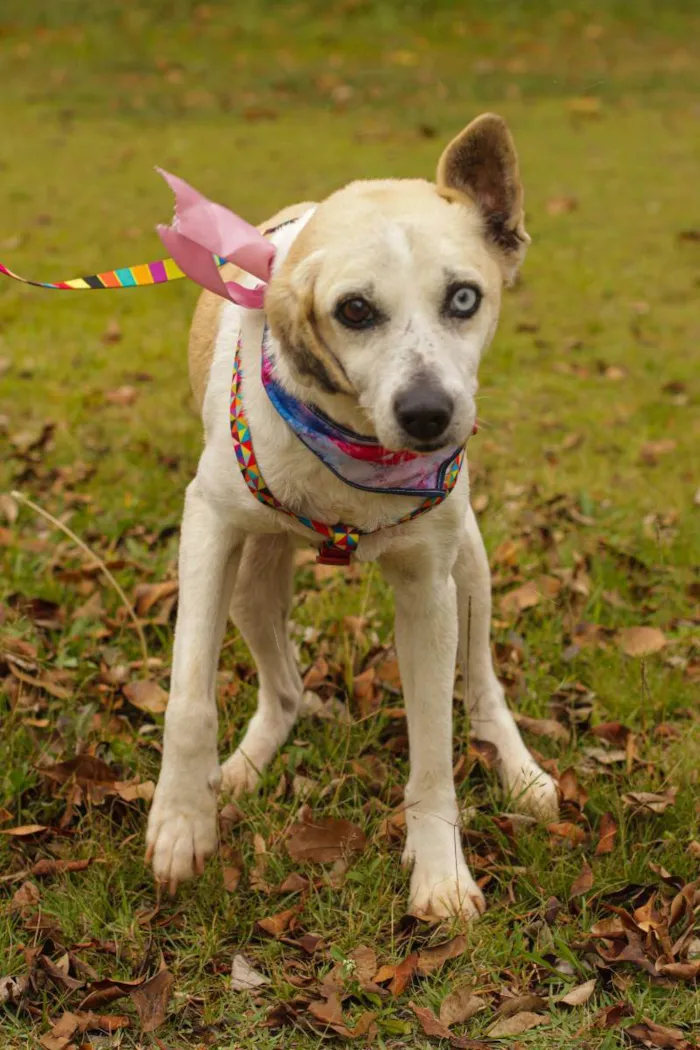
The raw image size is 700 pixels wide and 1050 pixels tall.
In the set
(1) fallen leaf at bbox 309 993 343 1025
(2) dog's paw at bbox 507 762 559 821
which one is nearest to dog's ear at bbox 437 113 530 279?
(2) dog's paw at bbox 507 762 559 821

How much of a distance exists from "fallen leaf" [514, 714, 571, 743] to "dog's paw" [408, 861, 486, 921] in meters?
0.76

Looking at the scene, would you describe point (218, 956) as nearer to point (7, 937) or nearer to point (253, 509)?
point (7, 937)

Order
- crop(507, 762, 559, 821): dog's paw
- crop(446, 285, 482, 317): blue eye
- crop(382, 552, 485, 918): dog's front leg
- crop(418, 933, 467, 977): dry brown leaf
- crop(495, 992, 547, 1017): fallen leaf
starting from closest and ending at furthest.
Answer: crop(446, 285, 482, 317): blue eye, crop(495, 992, 547, 1017): fallen leaf, crop(418, 933, 467, 977): dry brown leaf, crop(382, 552, 485, 918): dog's front leg, crop(507, 762, 559, 821): dog's paw

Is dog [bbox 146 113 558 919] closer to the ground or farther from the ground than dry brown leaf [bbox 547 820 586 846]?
farther from the ground

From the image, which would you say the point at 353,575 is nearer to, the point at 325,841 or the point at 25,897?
the point at 325,841

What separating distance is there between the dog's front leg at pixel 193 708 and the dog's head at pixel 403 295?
1.84 feet

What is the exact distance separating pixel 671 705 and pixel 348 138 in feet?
34.3

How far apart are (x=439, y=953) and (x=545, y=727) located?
1.07 m

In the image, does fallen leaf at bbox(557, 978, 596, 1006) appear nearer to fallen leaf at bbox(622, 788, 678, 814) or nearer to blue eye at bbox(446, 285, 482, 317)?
fallen leaf at bbox(622, 788, 678, 814)

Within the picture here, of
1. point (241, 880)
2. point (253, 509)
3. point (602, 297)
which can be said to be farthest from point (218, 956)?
point (602, 297)

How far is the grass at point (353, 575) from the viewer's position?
3.04m

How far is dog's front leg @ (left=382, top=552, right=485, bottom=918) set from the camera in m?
3.19

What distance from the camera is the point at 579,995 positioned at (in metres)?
2.90

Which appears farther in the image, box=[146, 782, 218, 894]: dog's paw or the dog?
box=[146, 782, 218, 894]: dog's paw
